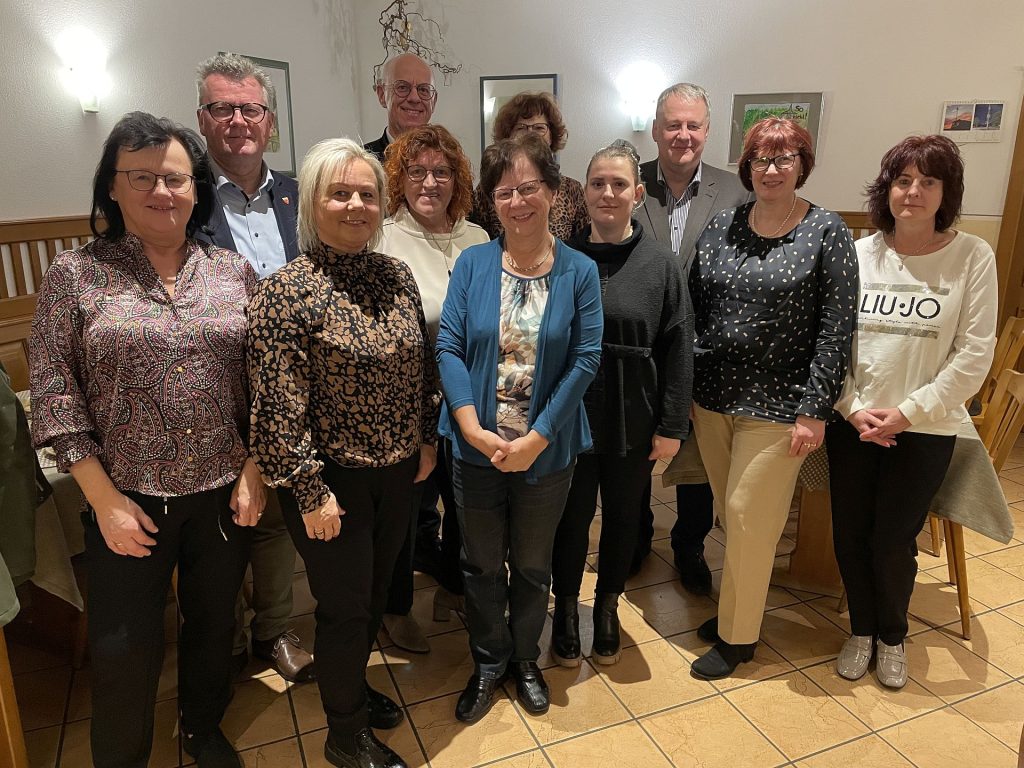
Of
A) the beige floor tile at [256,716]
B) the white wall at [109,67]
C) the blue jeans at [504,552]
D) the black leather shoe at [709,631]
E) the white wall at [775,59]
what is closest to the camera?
the blue jeans at [504,552]

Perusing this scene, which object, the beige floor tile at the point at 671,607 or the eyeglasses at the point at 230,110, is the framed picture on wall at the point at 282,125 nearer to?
the eyeglasses at the point at 230,110

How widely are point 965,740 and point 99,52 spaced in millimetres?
4983

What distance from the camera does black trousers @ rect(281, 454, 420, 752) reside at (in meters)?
1.63

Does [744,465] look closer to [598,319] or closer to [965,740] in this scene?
[598,319]

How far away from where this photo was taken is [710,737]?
1.97 meters

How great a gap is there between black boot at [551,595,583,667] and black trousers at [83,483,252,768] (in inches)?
40.6

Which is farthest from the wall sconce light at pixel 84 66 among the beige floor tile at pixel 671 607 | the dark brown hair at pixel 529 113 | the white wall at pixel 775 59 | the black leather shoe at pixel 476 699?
the beige floor tile at pixel 671 607

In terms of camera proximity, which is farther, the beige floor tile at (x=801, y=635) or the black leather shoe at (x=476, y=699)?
the beige floor tile at (x=801, y=635)

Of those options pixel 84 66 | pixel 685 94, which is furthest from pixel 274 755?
pixel 84 66

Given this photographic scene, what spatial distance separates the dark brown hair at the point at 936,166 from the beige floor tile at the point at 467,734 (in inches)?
73.6

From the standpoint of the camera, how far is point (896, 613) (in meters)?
2.17

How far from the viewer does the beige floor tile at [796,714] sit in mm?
1959

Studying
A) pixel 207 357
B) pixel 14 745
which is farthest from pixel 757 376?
pixel 14 745

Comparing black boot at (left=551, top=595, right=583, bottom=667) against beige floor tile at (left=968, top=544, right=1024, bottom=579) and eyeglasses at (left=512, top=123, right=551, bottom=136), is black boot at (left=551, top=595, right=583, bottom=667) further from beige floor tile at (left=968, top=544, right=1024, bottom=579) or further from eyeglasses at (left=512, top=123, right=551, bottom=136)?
beige floor tile at (left=968, top=544, right=1024, bottom=579)
